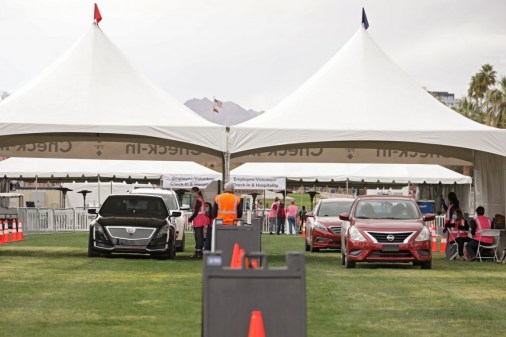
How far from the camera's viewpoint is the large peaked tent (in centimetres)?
2741

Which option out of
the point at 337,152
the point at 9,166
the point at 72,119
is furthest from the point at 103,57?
the point at 9,166

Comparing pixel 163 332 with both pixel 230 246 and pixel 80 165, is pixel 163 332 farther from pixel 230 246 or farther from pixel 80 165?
pixel 80 165

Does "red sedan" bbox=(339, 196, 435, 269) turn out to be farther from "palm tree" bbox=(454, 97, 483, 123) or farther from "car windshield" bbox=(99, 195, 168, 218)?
"palm tree" bbox=(454, 97, 483, 123)

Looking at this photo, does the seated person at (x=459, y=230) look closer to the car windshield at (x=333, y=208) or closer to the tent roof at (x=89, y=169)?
the car windshield at (x=333, y=208)

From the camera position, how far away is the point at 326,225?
33844 mm

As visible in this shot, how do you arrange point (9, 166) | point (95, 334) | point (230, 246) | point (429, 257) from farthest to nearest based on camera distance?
point (9, 166) < point (429, 257) < point (230, 246) < point (95, 334)

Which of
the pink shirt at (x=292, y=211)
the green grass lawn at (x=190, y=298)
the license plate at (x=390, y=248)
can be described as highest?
the pink shirt at (x=292, y=211)

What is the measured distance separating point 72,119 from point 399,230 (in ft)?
27.2

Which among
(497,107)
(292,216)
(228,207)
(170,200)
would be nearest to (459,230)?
(228,207)

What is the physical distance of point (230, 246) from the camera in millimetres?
22359

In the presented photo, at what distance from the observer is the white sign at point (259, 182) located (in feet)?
186

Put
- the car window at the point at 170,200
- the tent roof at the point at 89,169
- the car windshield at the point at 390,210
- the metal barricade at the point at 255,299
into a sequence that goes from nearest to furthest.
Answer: the metal barricade at the point at 255,299 < the car windshield at the point at 390,210 < the car window at the point at 170,200 < the tent roof at the point at 89,169

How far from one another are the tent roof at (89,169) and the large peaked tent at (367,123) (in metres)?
28.4

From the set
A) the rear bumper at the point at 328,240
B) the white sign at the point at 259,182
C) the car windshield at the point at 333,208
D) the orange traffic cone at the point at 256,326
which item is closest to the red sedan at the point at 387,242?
the rear bumper at the point at 328,240
